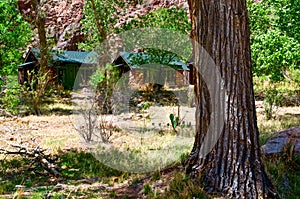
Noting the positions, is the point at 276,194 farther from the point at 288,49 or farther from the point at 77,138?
the point at 288,49

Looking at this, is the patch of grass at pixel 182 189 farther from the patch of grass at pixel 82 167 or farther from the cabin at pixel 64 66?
the cabin at pixel 64 66

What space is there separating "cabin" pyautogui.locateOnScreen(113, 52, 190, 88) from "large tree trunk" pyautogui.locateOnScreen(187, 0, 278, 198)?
1335 cm

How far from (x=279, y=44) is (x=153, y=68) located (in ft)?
31.8

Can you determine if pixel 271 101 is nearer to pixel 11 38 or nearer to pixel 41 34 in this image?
pixel 11 38

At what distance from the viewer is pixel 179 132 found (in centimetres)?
869

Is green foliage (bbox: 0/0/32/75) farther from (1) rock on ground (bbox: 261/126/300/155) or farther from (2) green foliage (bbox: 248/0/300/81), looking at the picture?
(1) rock on ground (bbox: 261/126/300/155)

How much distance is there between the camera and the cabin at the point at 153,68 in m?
17.6

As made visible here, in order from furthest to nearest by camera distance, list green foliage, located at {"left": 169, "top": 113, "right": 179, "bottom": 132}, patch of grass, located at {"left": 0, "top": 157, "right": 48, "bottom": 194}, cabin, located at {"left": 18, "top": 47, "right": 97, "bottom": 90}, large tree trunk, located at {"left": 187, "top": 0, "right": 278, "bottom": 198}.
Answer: cabin, located at {"left": 18, "top": 47, "right": 97, "bottom": 90} → green foliage, located at {"left": 169, "top": 113, "right": 179, "bottom": 132} → patch of grass, located at {"left": 0, "top": 157, "right": 48, "bottom": 194} → large tree trunk, located at {"left": 187, "top": 0, "right": 278, "bottom": 198}

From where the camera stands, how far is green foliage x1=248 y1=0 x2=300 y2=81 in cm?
1009

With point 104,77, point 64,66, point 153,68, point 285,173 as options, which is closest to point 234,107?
point 285,173

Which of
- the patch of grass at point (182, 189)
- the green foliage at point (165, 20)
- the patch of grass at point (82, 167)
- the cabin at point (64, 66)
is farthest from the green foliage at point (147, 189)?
the cabin at point (64, 66)

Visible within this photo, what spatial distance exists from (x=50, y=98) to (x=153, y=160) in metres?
11.9

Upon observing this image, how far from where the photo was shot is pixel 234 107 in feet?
12.9

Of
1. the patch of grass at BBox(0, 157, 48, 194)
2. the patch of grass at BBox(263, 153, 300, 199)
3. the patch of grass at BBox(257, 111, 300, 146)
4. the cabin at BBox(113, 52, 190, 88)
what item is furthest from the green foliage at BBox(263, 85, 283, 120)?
the patch of grass at BBox(0, 157, 48, 194)
